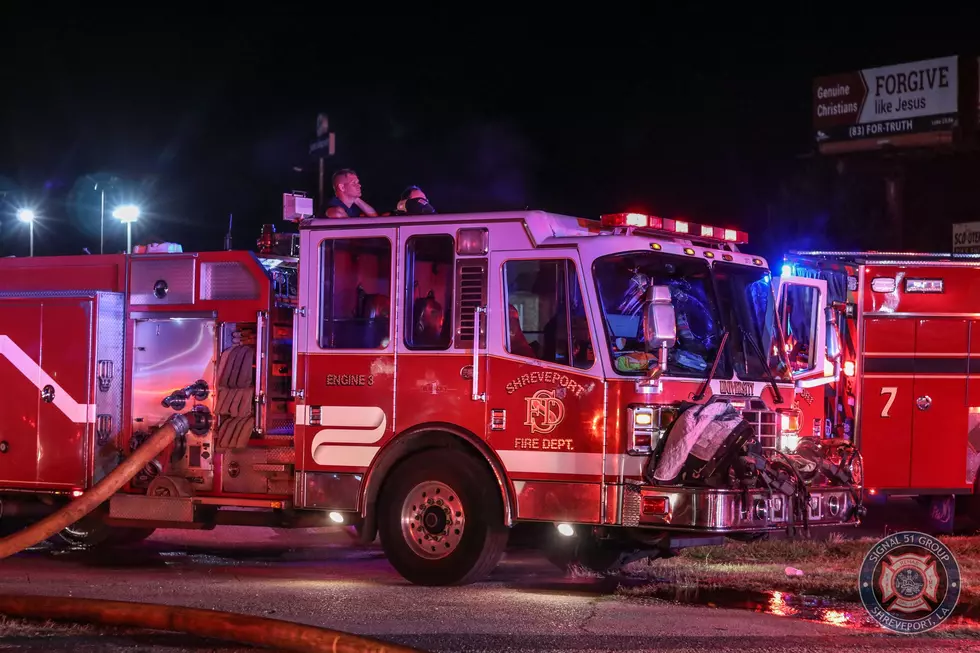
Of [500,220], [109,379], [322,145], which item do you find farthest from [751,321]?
[322,145]

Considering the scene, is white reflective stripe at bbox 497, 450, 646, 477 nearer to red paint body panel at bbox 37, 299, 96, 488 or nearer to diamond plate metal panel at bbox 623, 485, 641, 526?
diamond plate metal panel at bbox 623, 485, 641, 526

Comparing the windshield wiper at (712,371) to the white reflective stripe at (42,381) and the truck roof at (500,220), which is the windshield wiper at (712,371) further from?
the white reflective stripe at (42,381)

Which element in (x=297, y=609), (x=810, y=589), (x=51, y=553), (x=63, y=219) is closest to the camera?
(x=297, y=609)

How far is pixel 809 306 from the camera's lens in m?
10.4

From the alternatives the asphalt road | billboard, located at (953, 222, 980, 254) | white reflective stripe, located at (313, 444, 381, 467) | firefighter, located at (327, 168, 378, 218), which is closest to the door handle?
white reflective stripe, located at (313, 444, 381, 467)

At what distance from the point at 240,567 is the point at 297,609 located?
2.82 metres

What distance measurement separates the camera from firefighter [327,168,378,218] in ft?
33.6

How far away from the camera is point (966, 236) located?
3550 cm

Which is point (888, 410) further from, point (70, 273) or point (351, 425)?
point (70, 273)

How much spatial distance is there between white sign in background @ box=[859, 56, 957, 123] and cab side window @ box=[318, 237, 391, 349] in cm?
3170

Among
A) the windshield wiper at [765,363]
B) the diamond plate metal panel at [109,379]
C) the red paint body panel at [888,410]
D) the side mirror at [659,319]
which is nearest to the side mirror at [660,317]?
the side mirror at [659,319]

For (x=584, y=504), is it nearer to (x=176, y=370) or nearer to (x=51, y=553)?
(x=176, y=370)

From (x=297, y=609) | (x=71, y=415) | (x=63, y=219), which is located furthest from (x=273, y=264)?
(x=63, y=219)

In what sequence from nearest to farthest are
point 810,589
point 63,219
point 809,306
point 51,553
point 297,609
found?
point 297,609 → point 810,589 → point 809,306 → point 51,553 → point 63,219
